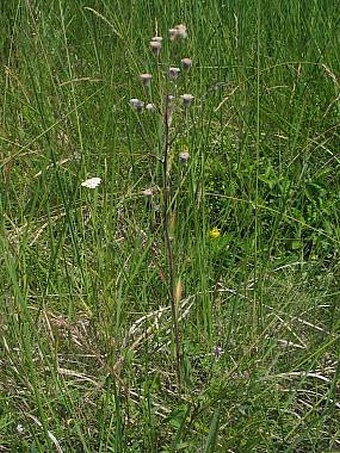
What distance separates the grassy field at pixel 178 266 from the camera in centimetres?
112

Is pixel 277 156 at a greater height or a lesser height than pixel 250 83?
lesser

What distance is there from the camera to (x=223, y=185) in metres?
1.85

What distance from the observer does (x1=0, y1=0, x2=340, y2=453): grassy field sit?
43.9 inches

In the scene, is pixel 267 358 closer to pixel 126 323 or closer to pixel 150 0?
pixel 126 323

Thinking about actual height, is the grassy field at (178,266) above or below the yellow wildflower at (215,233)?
above

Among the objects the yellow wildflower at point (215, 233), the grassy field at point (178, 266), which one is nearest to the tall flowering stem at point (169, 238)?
the grassy field at point (178, 266)

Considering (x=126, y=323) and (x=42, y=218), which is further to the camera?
(x=42, y=218)

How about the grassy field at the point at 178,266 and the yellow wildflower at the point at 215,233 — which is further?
the yellow wildflower at the point at 215,233

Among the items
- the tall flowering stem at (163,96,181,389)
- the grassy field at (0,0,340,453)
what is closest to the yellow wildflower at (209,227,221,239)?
the grassy field at (0,0,340,453)

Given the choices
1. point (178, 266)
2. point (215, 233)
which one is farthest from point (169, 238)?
point (215, 233)

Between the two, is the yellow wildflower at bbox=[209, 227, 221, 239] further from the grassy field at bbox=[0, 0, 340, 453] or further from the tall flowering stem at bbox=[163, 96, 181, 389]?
the tall flowering stem at bbox=[163, 96, 181, 389]


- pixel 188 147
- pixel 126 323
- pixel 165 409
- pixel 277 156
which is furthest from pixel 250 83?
pixel 165 409

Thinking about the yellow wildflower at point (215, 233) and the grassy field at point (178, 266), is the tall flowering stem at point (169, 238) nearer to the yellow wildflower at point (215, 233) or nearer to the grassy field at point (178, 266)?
the grassy field at point (178, 266)

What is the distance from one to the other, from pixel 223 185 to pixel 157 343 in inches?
24.9
